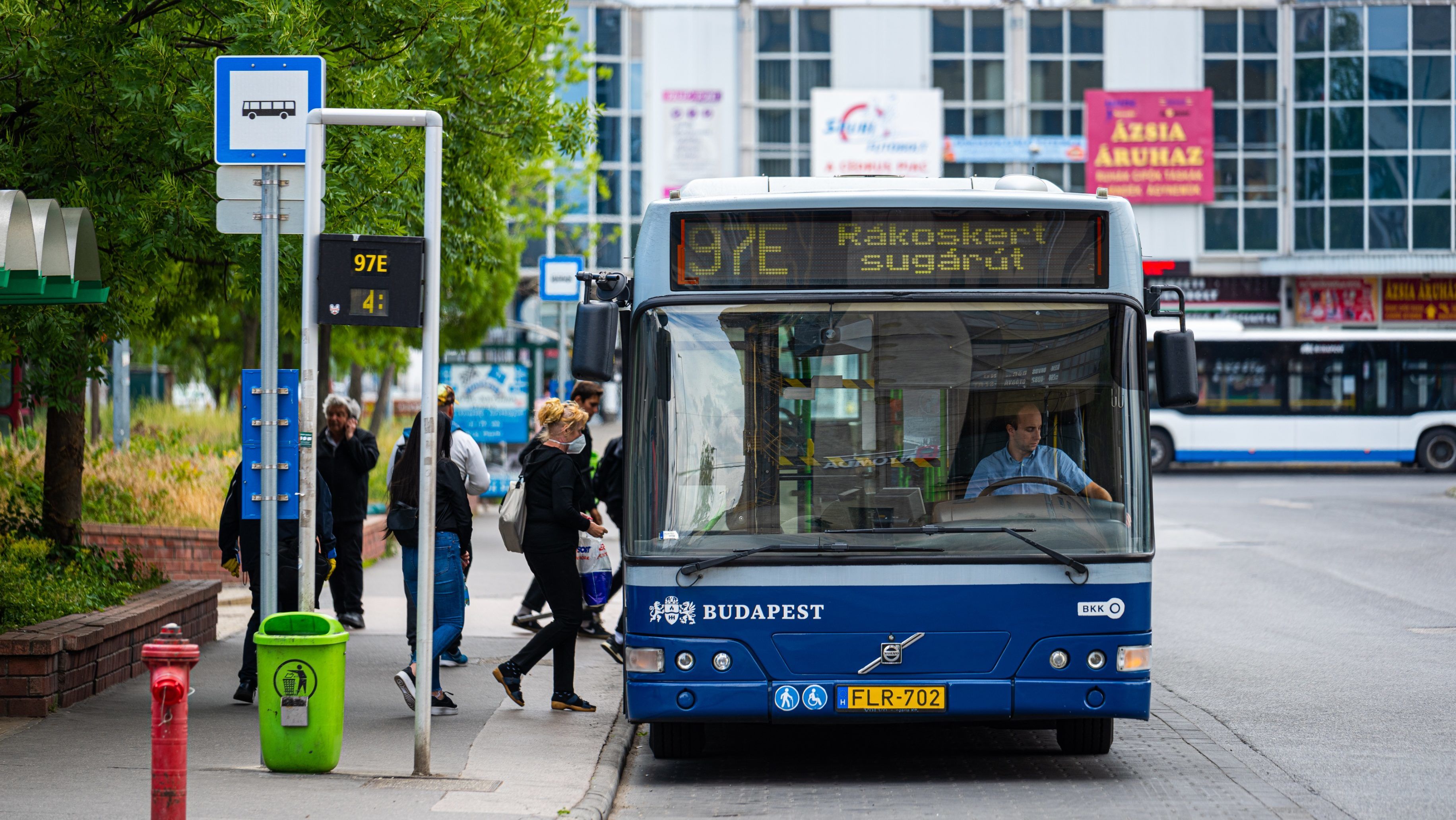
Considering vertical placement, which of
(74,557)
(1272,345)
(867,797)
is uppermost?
(1272,345)

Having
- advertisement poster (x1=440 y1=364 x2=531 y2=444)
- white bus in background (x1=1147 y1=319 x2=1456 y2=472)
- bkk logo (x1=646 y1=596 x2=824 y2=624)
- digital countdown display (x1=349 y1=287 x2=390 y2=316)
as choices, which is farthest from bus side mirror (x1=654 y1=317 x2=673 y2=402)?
white bus in background (x1=1147 y1=319 x2=1456 y2=472)

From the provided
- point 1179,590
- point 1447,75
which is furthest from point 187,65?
point 1447,75

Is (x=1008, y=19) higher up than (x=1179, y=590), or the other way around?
(x=1008, y=19)

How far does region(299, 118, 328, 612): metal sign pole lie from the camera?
6484 mm

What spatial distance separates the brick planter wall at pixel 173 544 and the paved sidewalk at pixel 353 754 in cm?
324

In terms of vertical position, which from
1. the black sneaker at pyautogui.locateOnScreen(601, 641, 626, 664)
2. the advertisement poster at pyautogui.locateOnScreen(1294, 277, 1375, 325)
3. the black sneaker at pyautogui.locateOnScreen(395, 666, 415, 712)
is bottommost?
the black sneaker at pyautogui.locateOnScreen(601, 641, 626, 664)

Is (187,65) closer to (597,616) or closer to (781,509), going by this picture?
(781,509)

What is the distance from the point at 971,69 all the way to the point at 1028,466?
44.1 meters

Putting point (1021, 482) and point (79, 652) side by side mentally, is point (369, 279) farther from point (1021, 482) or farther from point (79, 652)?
point (79, 652)

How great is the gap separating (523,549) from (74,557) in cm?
379

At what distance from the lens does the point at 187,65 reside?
8.59 meters

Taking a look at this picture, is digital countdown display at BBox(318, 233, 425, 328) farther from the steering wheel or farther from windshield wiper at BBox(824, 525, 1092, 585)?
the steering wheel

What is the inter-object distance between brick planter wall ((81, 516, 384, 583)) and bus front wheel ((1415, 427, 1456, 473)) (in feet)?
82.8

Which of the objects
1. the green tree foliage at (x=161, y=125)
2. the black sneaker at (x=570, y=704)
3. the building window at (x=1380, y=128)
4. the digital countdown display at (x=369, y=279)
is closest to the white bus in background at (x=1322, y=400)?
the building window at (x=1380, y=128)
